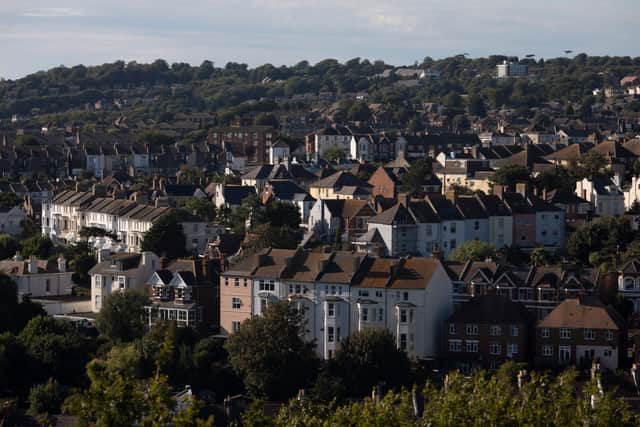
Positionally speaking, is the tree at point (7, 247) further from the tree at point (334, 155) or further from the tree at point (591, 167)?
the tree at point (334, 155)

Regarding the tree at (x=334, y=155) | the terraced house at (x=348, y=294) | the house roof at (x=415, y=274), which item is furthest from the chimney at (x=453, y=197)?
the tree at (x=334, y=155)

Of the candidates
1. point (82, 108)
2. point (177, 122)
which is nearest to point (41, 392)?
point (177, 122)

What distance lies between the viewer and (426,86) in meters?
127

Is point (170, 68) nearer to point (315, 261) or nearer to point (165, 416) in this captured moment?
point (315, 261)

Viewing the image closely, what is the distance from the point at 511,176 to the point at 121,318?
18.7 m

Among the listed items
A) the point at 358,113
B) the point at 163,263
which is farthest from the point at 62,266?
the point at 358,113

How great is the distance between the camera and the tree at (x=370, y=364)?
30953mm

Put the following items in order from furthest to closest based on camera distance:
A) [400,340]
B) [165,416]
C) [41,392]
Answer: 1. [400,340]
2. [41,392]
3. [165,416]

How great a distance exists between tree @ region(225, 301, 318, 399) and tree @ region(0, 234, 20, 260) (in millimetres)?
16991

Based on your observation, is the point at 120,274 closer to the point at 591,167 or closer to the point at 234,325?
the point at 234,325

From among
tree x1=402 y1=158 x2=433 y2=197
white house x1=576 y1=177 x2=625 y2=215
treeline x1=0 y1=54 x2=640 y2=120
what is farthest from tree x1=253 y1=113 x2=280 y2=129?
white house x1=576 y1=177 x2=625 y2=215

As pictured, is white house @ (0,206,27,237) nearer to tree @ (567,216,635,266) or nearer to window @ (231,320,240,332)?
window @ (231,320,240,332)

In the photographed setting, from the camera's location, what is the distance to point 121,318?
35750 mm

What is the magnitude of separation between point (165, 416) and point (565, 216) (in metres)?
33.2
